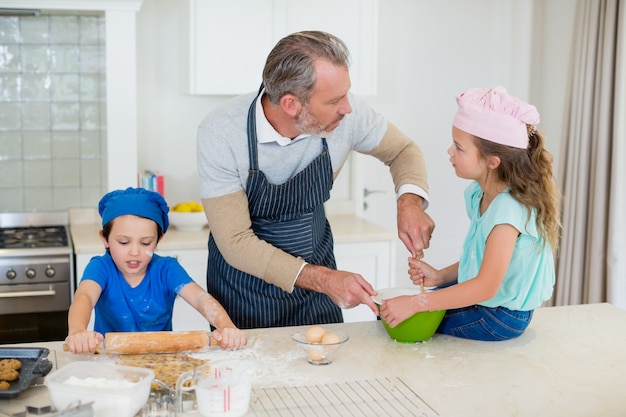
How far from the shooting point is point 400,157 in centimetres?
273

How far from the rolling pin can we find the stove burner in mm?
1637

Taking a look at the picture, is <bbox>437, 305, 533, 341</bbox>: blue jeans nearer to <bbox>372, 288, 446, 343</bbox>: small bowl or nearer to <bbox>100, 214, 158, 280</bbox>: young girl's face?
<bbox>372, 288, 446, 343</bbox>: small bowl

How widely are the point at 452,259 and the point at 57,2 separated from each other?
2.67m

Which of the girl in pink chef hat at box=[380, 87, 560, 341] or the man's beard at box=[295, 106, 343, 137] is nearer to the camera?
the girl in pink chef hat at box=[380, 87, 560, 341]

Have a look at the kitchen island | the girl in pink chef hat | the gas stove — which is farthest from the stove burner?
the girl in pink chef hat

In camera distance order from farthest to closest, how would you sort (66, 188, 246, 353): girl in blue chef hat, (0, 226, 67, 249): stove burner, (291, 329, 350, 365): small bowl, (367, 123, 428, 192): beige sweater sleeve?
(0, 226, 67, 249): stove burner, (367, 123, 428, 192): beige sweater sleeve, (66, 188, 246, 353): girl in blue chef hat, (291, 329, 350, 365): small bowl

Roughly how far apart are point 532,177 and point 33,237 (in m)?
2.44

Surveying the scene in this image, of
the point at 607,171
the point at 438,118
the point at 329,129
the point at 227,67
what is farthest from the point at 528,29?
the point at 329,129

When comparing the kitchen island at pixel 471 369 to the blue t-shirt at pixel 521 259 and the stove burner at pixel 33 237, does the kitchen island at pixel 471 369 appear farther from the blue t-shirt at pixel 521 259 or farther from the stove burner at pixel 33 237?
the stove burner at pixel 33 237

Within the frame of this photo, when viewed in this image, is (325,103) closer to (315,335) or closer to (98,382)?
(315,335)

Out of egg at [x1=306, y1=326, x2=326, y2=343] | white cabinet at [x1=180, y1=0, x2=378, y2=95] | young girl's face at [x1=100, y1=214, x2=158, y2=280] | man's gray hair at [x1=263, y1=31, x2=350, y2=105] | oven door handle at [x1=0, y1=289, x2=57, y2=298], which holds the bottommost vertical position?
oven door handle at [x1=0, y1=289, x2=57, y2=298]

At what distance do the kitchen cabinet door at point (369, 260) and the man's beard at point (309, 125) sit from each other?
1474mm

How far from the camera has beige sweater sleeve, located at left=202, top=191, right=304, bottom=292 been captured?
7.59 ft

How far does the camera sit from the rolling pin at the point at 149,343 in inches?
79.1
